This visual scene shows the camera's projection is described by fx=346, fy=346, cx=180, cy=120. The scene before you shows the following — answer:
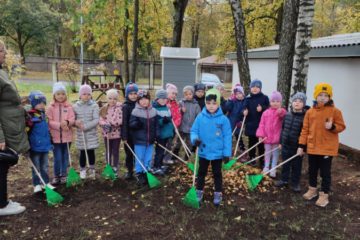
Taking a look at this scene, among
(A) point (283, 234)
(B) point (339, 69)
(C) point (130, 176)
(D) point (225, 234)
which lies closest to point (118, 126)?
(C) point (130, 176)

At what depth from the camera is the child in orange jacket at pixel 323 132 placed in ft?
15.3

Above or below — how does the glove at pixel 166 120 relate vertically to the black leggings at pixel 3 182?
above

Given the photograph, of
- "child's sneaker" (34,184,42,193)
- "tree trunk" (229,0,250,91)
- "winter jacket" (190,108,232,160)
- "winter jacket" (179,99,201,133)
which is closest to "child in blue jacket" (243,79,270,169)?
"winter jacket" (179,99,201,133)

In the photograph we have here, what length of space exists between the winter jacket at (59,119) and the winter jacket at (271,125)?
3074 millimetres

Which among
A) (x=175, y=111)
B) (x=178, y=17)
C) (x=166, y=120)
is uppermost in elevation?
(x=178, y=17)

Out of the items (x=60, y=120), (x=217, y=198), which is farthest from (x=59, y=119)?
(x=217, y=198)

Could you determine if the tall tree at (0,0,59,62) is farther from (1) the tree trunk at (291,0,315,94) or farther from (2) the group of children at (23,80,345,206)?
(1) the tree trunk at (291,0,315,94)

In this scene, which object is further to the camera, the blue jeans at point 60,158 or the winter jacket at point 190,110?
the winter jacket at point 190,110

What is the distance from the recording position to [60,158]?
534cm

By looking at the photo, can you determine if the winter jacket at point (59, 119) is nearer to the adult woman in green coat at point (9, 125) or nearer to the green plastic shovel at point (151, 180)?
the adult woman in green coat at point (9, 125)

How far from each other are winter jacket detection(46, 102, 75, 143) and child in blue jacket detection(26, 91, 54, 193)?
16 centimetres

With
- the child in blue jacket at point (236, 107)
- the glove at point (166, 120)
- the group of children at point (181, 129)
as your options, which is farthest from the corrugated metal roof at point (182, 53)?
the glove at point (166, 120)

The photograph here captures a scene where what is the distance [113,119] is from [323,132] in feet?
10.3

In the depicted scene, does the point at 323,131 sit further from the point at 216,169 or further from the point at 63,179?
the point at 63,179
